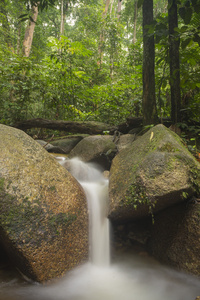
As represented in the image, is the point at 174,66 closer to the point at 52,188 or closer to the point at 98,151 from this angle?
the point at 98,151

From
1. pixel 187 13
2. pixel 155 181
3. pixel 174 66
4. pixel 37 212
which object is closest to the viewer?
pixel 187 13

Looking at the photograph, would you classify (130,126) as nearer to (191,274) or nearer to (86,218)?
(86,218)

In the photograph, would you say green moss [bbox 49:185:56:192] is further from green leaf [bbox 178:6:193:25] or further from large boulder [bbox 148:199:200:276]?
green leaf [bbox 178:6:193:25]

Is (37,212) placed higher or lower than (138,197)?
lower

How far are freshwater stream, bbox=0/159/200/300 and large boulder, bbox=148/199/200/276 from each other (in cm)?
13

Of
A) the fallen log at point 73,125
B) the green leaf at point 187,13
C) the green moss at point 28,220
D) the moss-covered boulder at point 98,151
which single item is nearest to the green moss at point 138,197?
the green moss at point 28,220

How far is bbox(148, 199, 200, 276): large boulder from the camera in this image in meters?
2.30

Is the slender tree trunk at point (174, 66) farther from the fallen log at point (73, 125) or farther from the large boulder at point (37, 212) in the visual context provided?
the large boulder at point (37, 212)

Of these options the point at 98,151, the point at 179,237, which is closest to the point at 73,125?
the point at 98,151

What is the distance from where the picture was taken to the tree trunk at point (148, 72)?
365 centimetres

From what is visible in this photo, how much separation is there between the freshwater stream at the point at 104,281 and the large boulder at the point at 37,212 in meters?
0.13

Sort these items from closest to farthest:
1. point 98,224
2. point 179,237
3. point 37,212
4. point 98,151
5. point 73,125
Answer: point 37,212
point 179,237
point 98,224
point 98,151
point 73,125

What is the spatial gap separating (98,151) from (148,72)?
2070mm

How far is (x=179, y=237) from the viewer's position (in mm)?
2447
